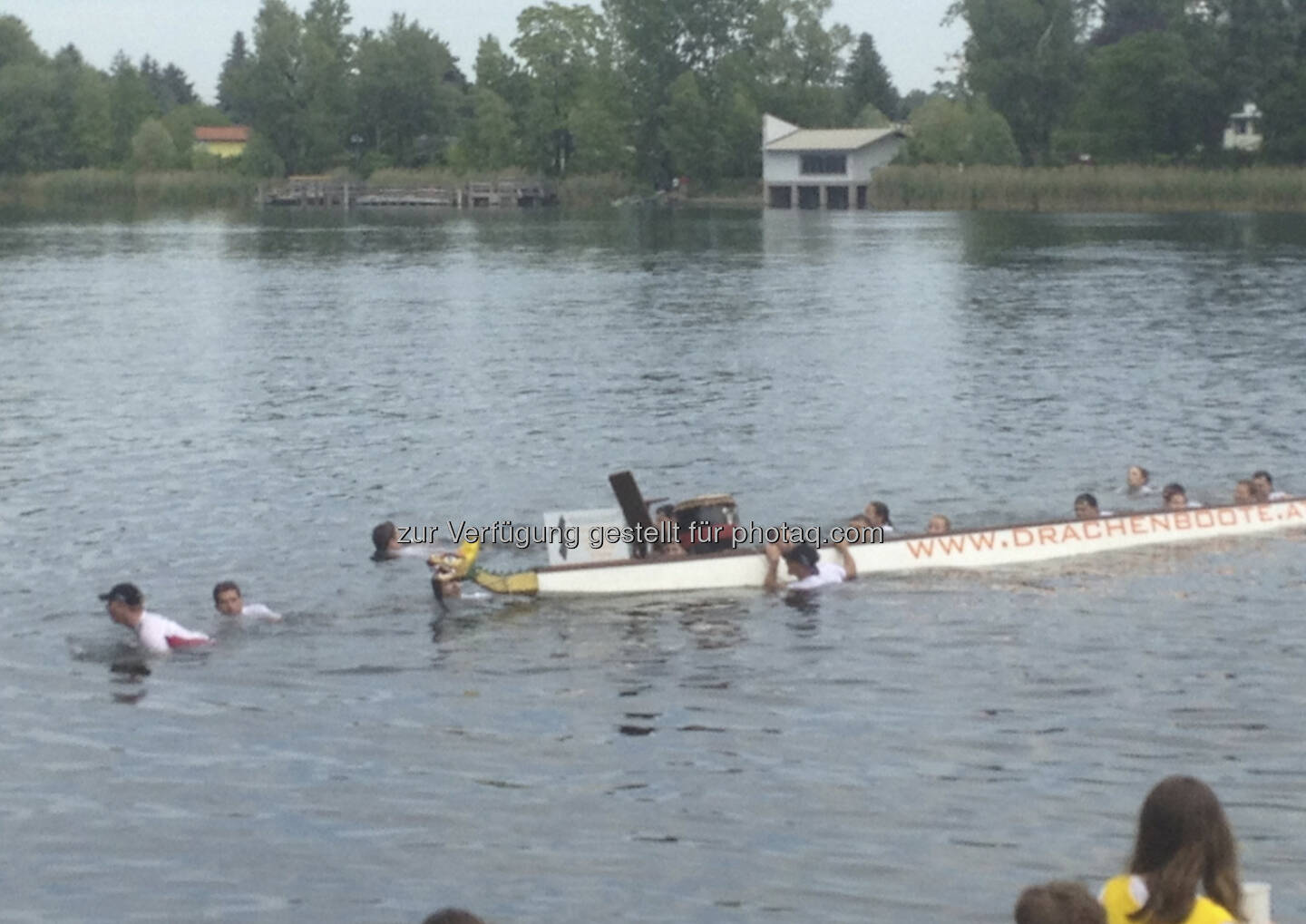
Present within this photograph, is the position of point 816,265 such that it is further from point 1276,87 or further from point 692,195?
point 692,195

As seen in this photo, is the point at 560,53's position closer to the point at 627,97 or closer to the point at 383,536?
the point at 627,97

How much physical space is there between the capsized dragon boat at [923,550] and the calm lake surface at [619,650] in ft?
1.28

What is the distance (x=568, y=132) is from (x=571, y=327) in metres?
120

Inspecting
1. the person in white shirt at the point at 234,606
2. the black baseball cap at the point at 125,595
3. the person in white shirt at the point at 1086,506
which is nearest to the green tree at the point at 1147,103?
the person in white shirt at the point at 1086,506

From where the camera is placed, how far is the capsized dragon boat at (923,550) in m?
27.0

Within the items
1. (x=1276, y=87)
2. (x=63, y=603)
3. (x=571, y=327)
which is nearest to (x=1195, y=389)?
(x=571, y=327)

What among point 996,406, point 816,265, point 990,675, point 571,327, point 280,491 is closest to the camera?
point 990,675

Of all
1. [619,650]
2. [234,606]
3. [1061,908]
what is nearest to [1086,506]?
[619,650]

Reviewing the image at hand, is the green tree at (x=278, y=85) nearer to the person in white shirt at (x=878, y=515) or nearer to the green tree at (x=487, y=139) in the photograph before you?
the green tree at (x=487, y=139)

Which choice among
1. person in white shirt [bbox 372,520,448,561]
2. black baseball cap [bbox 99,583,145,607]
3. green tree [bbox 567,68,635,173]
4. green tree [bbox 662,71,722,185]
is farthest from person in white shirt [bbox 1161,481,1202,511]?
green tree [bbox 567,68,635,173]

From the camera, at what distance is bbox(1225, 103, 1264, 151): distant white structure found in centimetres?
14388

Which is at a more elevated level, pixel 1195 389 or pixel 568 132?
pixel 568 132

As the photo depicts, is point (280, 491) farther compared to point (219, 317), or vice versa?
point (219, 317)

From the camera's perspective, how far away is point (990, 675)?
23.4 metres
